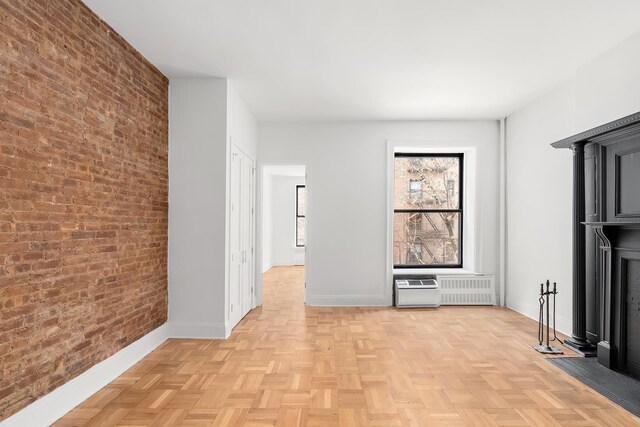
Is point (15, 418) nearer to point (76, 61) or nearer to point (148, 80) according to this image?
point (76, 61)

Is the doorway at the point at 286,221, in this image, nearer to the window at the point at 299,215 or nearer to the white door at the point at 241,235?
the window at the point at 299,215

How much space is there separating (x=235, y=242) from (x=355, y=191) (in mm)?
2168

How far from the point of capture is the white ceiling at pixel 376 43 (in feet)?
9.94

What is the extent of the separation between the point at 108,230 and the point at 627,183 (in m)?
4.38

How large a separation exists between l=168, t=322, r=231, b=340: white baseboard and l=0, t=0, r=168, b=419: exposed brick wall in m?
0.44

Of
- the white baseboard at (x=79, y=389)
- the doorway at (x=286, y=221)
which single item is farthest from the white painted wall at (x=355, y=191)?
the doorway at (x=286, y=221)

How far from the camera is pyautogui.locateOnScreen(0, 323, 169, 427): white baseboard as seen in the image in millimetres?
2428

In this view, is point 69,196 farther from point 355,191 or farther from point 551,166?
point 551,166

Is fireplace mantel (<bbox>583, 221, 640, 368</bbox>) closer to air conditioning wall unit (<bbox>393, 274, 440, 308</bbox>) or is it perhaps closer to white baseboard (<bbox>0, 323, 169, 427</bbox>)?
air conditioning wall unit (<bbox>393, 274, 440, 308</bbox>)

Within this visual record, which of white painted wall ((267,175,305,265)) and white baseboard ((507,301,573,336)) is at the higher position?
white painted wall ((267,175,305,265))

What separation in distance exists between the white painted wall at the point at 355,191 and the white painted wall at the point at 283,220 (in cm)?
510

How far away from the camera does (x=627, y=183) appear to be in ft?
11.1

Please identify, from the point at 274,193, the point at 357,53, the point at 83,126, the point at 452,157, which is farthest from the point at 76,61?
the point at 274,193

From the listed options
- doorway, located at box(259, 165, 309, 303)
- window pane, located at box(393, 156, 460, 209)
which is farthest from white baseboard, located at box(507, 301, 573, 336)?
doorway, located at box(259, 165, 309, 303)
